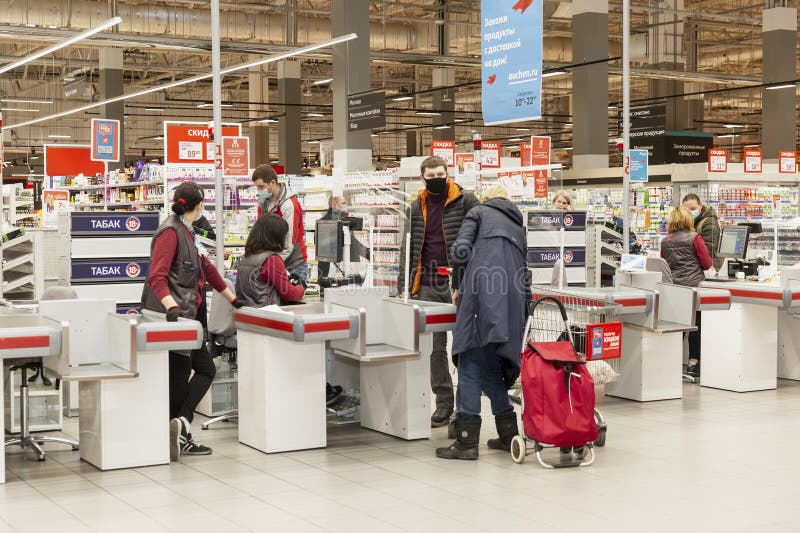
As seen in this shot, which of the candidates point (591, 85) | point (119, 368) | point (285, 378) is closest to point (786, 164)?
point (591, 85)

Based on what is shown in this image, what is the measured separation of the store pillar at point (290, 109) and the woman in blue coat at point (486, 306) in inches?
793

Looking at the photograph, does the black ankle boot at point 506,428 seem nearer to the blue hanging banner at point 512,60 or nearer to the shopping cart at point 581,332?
the shopping cart at point 581,332

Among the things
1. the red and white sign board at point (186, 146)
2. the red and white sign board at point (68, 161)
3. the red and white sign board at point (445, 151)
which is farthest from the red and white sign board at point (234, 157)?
the red and white sign board at point (68, 161)

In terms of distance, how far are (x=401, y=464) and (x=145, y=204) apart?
8.44 meters

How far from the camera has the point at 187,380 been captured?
596cm

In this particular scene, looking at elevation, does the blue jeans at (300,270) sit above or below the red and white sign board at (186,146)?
below

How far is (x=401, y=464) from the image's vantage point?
5.71 m

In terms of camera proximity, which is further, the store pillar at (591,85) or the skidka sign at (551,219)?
the store pillar at (591,85)

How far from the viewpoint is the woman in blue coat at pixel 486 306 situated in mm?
5680

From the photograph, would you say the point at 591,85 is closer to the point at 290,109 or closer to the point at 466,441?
the point at 290,109

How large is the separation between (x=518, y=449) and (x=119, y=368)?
222cm

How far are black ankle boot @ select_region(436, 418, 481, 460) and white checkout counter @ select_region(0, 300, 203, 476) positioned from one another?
1.54 metres

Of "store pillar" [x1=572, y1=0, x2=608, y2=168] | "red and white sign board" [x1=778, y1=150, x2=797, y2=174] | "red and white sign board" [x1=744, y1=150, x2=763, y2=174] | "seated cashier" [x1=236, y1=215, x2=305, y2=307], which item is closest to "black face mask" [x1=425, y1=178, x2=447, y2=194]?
"seated cashier" [x1=236, y1=215, x2=305, y2=307]

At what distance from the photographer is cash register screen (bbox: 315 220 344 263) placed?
6082 mm
